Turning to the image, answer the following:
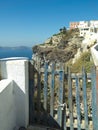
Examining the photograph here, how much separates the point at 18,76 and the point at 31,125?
1.24 metres

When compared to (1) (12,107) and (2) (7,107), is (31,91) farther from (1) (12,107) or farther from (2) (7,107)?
(2) (7,107)

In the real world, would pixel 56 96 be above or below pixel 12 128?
above

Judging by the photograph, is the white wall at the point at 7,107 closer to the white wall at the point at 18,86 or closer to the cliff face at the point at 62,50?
the white wall at the point at 18,86

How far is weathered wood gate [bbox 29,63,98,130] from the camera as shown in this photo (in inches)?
245

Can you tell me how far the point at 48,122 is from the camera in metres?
6.81

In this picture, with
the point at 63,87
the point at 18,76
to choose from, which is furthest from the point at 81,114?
the point at 18,76

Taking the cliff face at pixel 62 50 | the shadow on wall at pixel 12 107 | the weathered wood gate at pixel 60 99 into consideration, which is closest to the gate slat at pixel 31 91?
the weathered wood gate at pixel 60 99

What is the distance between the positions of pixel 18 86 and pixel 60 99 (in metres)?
1.00

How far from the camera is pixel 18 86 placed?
6.66 metres

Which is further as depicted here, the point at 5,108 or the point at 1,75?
Result: the point at 1,75

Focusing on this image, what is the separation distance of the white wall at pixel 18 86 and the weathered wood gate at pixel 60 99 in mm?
190

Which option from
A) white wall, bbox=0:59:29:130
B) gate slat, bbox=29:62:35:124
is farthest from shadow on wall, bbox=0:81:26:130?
gate slat, bbox=29:62:35:124

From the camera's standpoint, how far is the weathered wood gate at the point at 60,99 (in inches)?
245

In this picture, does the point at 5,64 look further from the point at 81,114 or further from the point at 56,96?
the point at 81,114
